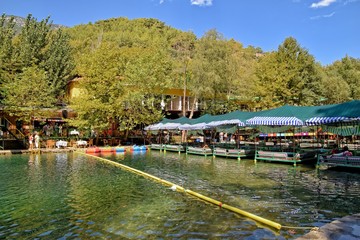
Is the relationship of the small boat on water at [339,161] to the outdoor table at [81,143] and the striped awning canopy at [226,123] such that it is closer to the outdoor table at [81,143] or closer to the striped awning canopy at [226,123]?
the striped awning canopy at [226,123]

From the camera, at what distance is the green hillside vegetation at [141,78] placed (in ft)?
124

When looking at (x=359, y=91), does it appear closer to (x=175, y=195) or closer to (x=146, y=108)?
(x=146, y=108)

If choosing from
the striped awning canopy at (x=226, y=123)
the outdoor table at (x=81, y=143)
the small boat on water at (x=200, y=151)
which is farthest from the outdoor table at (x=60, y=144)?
the striped awning canopy at (x=226, y=123)

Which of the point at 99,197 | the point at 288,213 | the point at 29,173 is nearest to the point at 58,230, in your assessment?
the point at 99,197

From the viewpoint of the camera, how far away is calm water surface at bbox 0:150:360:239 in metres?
9.21

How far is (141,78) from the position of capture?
41531mm

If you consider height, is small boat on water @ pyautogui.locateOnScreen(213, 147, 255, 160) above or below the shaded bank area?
above

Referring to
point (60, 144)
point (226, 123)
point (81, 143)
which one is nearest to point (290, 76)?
point (226, 123)

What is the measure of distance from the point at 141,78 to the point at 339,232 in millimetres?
36003

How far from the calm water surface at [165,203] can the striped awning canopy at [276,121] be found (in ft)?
12.2

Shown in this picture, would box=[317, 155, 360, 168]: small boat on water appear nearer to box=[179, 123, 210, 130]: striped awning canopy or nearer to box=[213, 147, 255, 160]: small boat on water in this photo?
box=[213, 147, 255, 160]: small boat on water

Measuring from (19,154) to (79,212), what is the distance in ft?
78.2

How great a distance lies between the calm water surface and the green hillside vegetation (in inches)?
756

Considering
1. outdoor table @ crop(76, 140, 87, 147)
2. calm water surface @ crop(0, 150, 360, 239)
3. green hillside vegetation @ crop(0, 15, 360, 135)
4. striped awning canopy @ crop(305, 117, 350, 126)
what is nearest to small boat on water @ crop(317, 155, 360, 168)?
calm water surface @ crop(0, 150, 360, 239)
